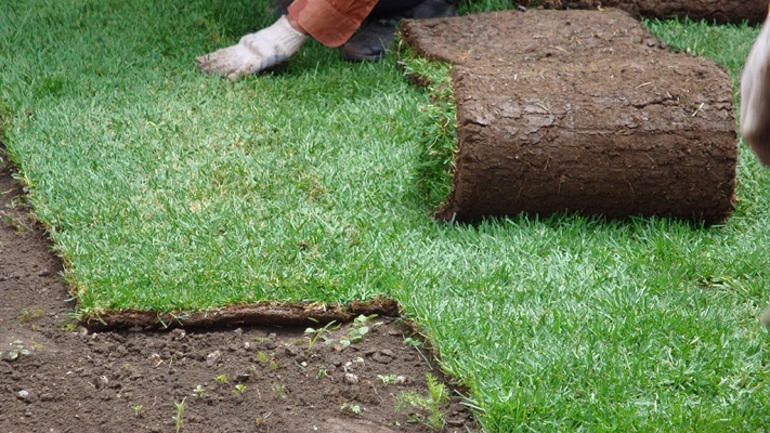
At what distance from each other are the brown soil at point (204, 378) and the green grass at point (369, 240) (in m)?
0.12

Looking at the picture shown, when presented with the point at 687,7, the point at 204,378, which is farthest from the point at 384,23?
the point at 204,378

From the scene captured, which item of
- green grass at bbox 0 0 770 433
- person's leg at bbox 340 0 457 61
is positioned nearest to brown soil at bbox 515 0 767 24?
green grass at bbox 0 0 770 433

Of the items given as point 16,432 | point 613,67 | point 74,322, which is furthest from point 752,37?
point 16,432

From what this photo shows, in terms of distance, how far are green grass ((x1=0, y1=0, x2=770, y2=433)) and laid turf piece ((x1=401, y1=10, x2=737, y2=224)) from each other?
10cm

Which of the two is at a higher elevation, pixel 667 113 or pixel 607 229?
pixel 667 113

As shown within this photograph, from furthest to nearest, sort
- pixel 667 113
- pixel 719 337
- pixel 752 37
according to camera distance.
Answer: pixel 752 37 < pixel 667 113 < pixel 719 337

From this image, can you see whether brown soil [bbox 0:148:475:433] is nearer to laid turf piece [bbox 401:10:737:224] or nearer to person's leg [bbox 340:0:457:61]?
laid turf piece [bbox 401:10:737:224]

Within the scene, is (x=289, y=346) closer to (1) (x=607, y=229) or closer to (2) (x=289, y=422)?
(2) (x=289, y=422)

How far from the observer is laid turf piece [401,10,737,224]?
12.5 feet

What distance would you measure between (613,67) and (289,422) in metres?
2.03

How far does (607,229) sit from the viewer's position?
3902 millimetres

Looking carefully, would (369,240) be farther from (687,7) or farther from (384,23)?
(687,7)

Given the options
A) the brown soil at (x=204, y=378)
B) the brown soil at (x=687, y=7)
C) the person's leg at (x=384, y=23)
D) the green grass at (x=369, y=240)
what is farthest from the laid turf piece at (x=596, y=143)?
the brown soil at (x=687, y=7)

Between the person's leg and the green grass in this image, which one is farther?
the person's leg
